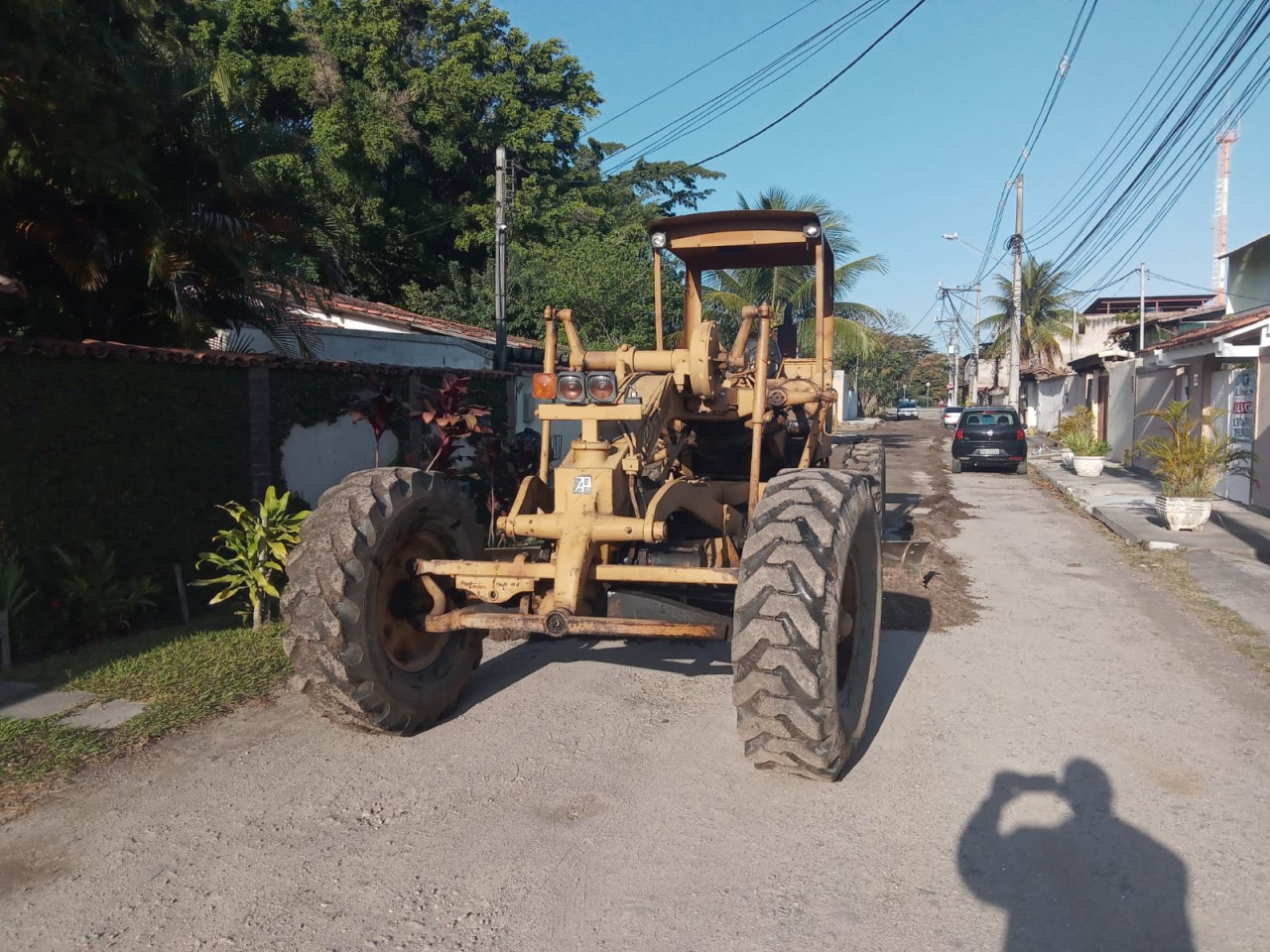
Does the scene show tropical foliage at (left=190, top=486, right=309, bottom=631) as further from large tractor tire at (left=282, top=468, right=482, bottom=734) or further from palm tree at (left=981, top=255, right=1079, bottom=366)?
palm tree at (left=981, top=255, right=1079, bottom=366)

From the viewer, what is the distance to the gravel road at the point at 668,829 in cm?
329

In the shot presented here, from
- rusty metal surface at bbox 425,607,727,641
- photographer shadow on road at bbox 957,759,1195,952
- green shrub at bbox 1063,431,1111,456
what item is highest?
green shrub at bbox 1063,431,1111,456

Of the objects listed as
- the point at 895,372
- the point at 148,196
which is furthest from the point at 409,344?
the point at 895,372

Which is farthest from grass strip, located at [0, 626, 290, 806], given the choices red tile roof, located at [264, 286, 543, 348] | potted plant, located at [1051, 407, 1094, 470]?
potted plant, located at [1051, 407, 1094, 470]

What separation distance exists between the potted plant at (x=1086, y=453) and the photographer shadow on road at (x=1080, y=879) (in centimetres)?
1784

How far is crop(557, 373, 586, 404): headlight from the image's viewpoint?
4938 mm

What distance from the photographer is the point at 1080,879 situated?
3574mm

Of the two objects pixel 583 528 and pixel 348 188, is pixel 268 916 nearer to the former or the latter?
pixel 583 528

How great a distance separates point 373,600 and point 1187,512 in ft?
36.4

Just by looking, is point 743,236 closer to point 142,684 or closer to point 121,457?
point 121,457

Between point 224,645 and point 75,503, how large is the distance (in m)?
1.47

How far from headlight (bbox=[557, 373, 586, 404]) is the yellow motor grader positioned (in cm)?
1

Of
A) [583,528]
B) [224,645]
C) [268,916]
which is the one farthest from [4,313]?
[268,916]

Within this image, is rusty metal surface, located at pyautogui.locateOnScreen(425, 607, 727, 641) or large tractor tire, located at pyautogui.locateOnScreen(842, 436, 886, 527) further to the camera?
large tractor tire, located at pyautogui.locateOnScreen(842, 436, 886, 527)
